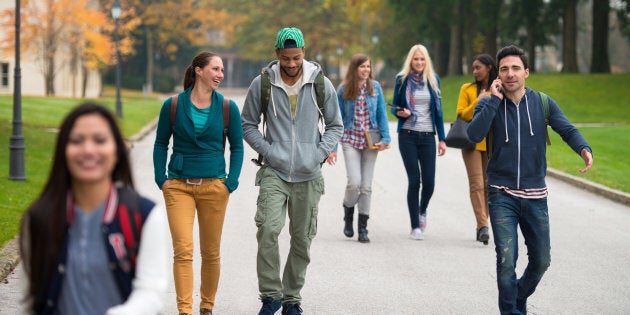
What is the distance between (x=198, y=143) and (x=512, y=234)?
2014 mm

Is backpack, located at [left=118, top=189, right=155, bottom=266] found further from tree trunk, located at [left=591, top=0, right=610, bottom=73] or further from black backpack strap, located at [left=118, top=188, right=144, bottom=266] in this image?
tree trunk, located at [left=591, top=0, right=610, bottom=73]

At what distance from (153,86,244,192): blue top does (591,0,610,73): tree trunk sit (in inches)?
1593

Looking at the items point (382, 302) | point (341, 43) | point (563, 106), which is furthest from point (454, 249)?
point (341, 43)

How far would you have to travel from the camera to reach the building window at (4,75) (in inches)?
2067

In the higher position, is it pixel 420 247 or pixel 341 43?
pixel 341 43

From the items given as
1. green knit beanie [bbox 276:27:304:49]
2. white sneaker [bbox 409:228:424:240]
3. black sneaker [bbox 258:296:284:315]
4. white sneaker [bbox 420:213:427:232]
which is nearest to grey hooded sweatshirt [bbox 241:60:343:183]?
green knit beanie [bbox 276:27:304:49]

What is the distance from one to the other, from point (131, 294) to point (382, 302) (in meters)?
4.49

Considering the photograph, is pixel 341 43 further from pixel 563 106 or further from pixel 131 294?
pixel 131 294

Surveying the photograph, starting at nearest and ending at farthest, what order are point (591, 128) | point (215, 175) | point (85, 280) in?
point (85, 280) → point (215, 175) → point (591, 128)

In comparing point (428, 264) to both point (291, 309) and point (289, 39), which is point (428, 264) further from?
point (289, 39)

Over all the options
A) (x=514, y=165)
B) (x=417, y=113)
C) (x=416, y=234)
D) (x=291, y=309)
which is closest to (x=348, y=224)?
(x=416, y=234)

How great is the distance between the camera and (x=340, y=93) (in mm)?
10633

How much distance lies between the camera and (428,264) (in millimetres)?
9477

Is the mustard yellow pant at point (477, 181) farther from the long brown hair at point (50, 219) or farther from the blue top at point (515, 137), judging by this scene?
the long brown hair at point (50, 219)
